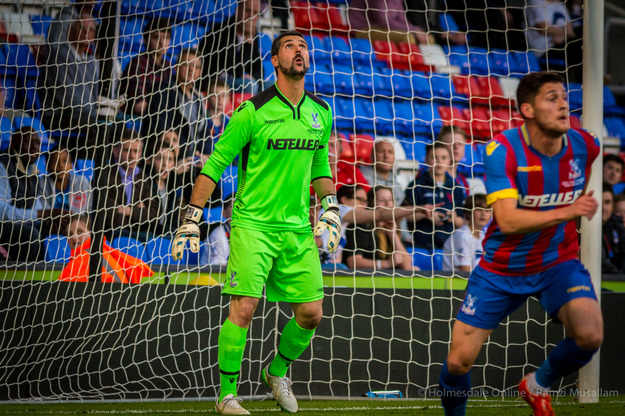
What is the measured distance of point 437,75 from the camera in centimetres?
944

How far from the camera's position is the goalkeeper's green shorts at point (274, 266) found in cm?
421

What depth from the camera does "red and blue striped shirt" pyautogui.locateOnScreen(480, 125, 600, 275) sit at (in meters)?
3.45

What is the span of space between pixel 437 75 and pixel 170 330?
17.3 ft

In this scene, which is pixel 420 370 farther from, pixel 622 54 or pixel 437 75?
pixel 622 54

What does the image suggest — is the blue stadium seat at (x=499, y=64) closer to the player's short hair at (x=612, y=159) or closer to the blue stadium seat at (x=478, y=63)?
the blue stadium seat at (x=478, y=63)

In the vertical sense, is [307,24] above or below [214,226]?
above

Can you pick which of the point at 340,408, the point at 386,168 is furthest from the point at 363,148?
the point at 340,408

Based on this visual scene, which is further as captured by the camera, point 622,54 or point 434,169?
point 622,54

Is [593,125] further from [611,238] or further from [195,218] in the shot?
[611,238]

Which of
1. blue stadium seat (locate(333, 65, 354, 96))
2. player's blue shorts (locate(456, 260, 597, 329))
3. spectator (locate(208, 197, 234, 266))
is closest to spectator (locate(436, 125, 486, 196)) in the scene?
blue stadium seat (locate(333, 65, 354, 96))

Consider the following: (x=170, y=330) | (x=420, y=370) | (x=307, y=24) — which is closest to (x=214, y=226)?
(x=170, y=330)

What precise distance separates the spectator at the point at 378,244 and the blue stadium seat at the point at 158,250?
5.35 ft

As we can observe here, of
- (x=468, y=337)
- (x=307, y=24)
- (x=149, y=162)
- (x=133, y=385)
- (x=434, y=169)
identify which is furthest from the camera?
(x=307, y=24)

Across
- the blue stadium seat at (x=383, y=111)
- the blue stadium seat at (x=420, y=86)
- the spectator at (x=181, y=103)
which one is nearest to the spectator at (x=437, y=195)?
the blue stadium seat at (x=383, y=111)
